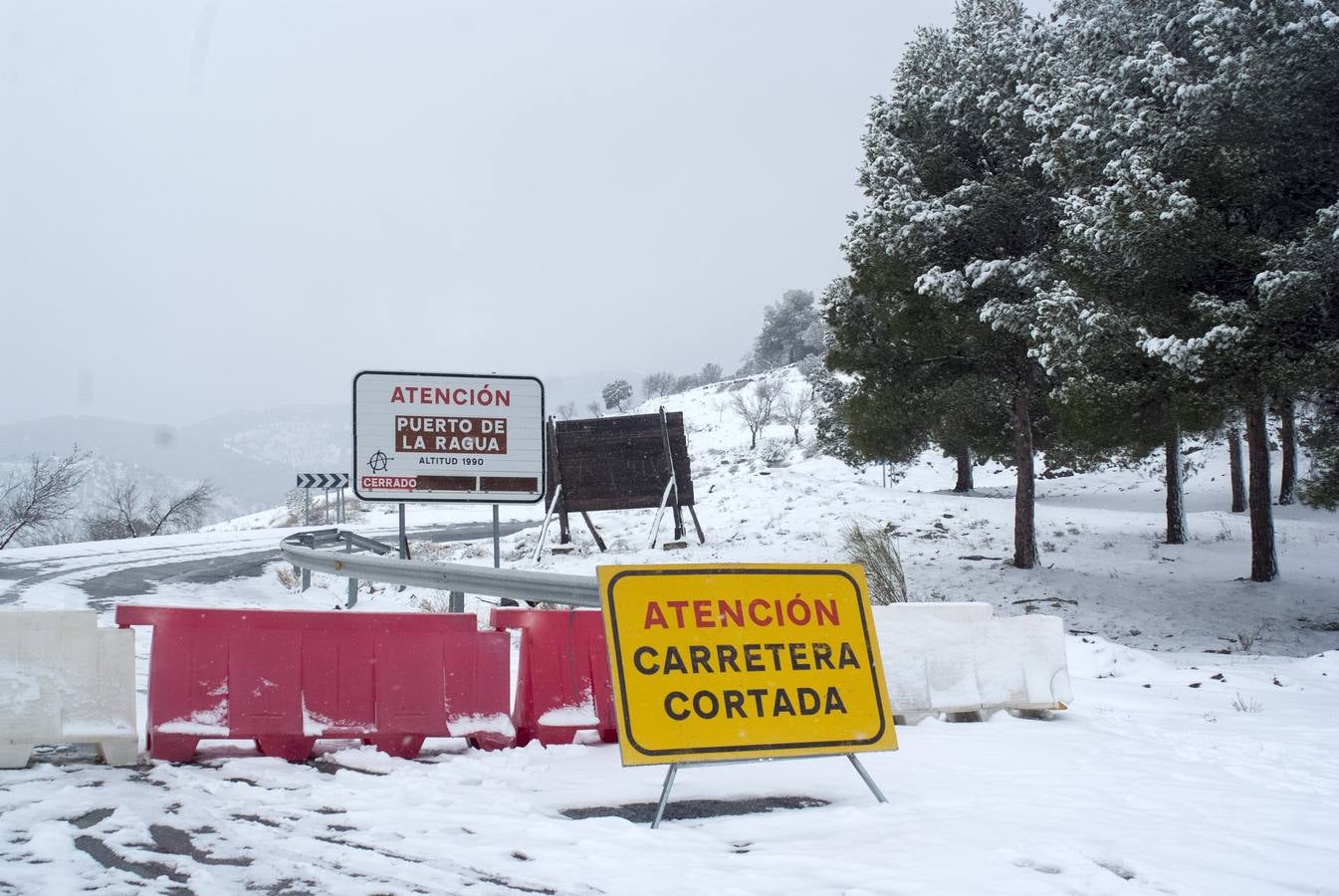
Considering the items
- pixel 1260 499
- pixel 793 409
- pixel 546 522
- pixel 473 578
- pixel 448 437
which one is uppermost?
pixel 793 409

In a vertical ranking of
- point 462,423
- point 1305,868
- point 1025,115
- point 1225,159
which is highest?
point 1025,115

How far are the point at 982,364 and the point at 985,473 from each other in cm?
3628

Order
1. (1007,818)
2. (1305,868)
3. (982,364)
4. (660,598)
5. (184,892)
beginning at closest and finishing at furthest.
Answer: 1. (184,892)
2. (1305,868)
3. (1007,818)
4. (660,598)
5. (982,364)

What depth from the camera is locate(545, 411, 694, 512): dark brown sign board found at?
70.4ft

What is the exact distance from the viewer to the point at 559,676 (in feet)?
21.2

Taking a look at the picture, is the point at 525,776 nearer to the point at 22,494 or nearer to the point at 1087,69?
the point at 1087,69

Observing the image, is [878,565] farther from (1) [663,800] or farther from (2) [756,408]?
(2) [756,408]

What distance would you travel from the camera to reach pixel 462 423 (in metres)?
10.4

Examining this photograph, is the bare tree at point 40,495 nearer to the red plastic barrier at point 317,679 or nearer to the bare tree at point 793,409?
the red plastic barrier at point 317,679

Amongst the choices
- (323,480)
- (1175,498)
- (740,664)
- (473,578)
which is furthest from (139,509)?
(740,664)

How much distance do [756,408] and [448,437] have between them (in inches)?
2827

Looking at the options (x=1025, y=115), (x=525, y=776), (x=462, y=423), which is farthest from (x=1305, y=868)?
(x=1025, y=115)

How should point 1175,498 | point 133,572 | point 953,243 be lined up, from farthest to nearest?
1. point 1175,498
2. point 953,243
3. point 133,572

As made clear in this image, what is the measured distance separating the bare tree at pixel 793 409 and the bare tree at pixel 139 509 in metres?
38.5
